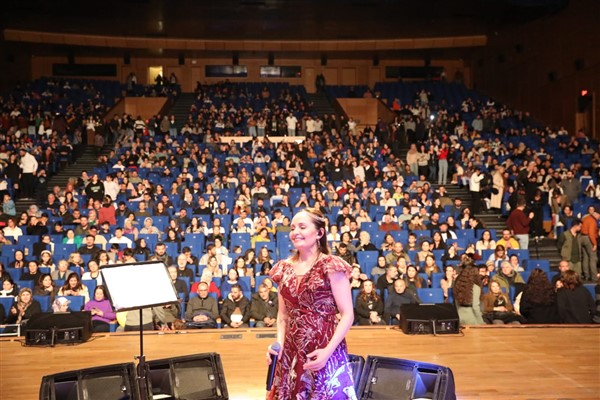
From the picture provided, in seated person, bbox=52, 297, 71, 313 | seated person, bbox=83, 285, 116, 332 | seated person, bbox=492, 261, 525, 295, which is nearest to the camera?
seated person, bbox=83, 285, 116, 332

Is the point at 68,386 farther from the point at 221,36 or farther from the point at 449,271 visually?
the point at 221,36

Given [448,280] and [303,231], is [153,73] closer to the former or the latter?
[448,280]

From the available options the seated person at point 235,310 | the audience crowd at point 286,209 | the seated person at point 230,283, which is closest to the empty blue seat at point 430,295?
the audience crowd at point 286,209

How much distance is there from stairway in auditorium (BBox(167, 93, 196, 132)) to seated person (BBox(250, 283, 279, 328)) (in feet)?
36.6

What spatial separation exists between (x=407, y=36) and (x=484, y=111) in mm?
5333

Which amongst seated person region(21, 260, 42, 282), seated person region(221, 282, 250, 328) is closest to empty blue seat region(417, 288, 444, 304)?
seated person region(221, 282, 250, 328)

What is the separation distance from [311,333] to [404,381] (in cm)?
172

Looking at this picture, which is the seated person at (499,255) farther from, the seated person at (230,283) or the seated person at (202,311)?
the seated person at (202,311)

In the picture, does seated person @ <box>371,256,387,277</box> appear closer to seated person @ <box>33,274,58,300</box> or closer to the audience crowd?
the audience crowd

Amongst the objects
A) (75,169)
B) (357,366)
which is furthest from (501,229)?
(75,169)

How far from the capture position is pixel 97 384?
4.40m

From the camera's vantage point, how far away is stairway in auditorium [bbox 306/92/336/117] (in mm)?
20297

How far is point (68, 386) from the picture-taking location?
4359 millimetres

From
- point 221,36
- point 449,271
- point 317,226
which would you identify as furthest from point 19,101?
point 317,226
